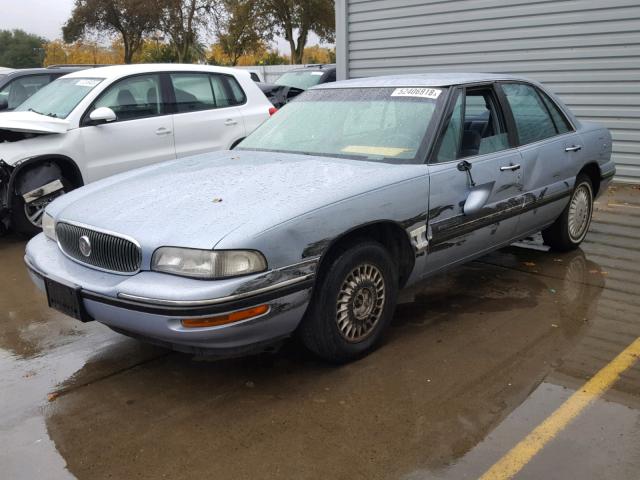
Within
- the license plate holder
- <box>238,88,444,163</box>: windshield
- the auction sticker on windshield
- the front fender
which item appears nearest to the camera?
the front fender

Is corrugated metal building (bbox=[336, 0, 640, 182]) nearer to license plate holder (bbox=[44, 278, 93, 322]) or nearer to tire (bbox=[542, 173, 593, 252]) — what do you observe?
tire (bbox=[542, 173, 593, 252])

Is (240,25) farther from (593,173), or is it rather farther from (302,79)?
(593,173)

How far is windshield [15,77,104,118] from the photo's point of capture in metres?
6.93

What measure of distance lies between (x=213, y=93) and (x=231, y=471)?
19.5 feet


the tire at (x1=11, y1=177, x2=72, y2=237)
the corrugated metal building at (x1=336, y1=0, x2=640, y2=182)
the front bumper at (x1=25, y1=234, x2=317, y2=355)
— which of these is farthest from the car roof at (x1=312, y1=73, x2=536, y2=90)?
the corrugated metal building at (x1=336, y1=0, x2=640, y2=182)

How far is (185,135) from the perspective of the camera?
24.5 feet

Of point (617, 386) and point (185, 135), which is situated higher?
point (185, 135)

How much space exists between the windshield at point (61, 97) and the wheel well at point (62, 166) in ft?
1.64

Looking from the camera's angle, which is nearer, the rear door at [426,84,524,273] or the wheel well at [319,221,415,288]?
the wheel well at [319,221,415,288]

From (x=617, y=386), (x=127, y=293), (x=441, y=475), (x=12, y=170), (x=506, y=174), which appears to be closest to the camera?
(x=441, y=475)

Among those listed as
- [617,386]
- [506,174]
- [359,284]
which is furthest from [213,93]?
[617,386]

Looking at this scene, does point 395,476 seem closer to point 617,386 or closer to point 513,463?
point 513,463

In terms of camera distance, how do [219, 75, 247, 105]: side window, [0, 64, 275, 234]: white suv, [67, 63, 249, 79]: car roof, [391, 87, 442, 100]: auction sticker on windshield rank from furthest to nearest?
[219, 75, 247, 105]: side window → [67, 63, 249, 79]: car roof → [0, 64, 275, 234]: white suv → [391, 87, 442, 100]: auction sticker on windshield

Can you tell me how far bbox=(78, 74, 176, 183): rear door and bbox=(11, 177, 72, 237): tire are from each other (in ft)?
1.56
